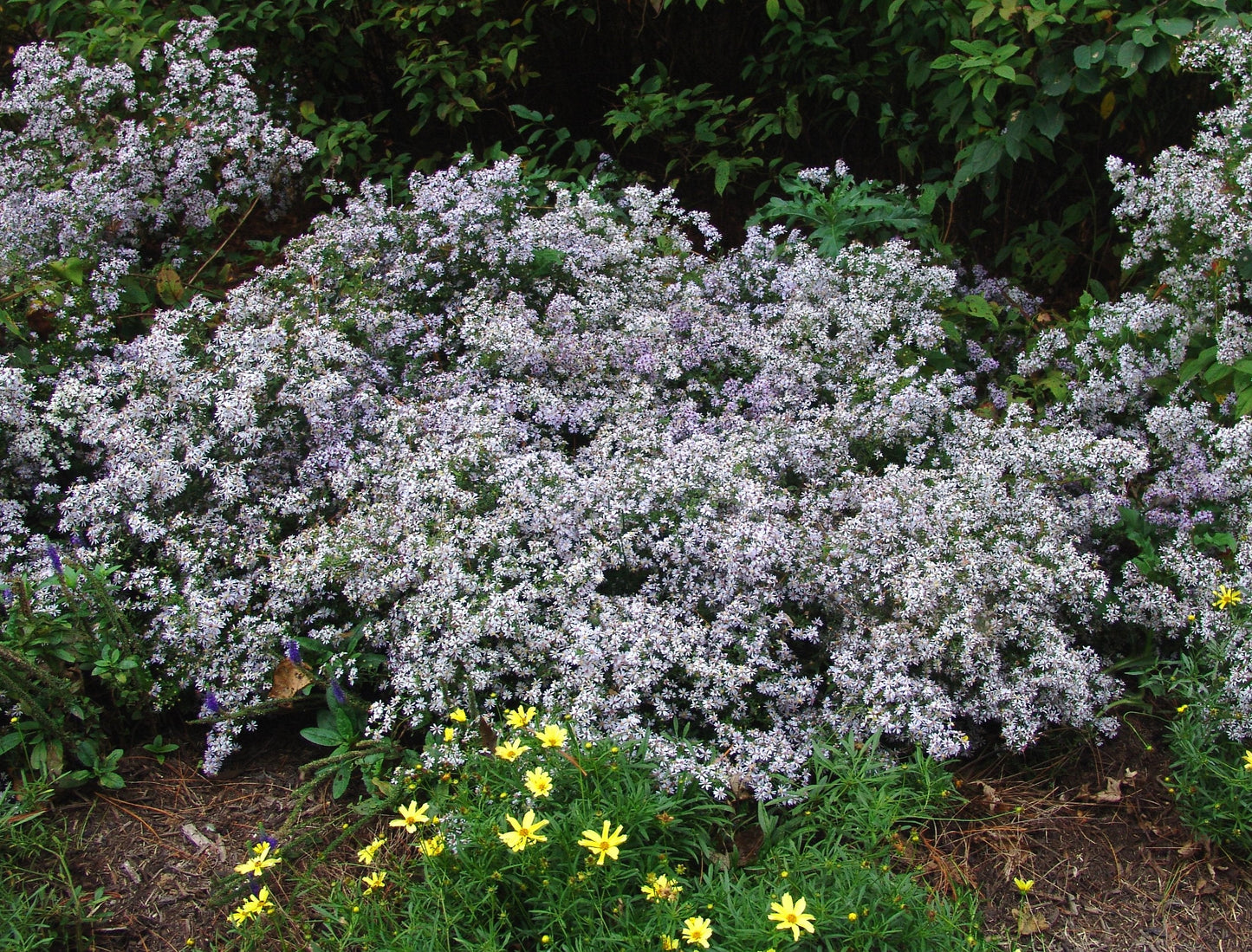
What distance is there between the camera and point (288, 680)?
3.07m

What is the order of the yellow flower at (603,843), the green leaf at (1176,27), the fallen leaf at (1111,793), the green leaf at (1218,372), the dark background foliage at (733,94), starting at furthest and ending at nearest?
the dark background foliage at (733,94), the green leaf at (1176,27), the green leaf at (1218,372), the fallen leaf at (1111,793), the yellow flower at (603,843)

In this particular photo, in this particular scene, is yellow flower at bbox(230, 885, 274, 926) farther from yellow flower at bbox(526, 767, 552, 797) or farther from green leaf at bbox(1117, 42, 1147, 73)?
green leaf at bbox(1117, 42, 1147, 73)

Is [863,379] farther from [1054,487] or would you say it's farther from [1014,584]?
[1014,584]

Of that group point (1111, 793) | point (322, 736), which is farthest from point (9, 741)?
point (1111, 793)

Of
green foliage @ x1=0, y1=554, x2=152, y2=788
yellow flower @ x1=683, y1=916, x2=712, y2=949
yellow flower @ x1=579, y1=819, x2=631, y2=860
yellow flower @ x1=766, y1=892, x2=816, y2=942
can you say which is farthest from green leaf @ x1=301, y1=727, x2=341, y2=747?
yellow flower @ x1=766, y1=892, x2=816, y2=942

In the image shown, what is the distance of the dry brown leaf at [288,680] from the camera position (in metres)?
3.03

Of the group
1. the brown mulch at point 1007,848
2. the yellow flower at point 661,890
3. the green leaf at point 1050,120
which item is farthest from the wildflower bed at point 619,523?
the green leaf at point 1050,120

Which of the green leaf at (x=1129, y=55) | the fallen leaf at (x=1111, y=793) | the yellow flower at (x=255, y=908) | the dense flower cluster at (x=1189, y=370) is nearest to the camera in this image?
the yellow flower at (x=255, y=908)

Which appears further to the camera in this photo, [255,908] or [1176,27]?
[1176,27]

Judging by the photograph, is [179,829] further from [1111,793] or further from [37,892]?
[1111,793]

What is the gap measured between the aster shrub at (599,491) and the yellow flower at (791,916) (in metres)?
0.59

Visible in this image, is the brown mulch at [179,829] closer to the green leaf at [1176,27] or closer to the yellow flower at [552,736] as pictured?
the yellow flower at [552,736]

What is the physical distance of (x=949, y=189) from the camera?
4531 mm

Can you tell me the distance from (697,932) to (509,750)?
59cm
